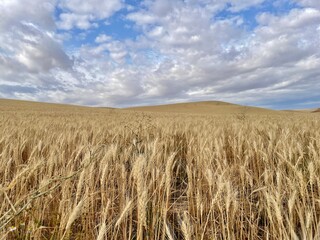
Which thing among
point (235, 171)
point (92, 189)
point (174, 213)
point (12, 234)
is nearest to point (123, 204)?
point (92, 189)

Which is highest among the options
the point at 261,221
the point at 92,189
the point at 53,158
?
the point at 53,158

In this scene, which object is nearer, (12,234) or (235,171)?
(12,234)

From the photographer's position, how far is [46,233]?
1399 millimetres

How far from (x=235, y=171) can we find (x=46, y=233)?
1.62 meters

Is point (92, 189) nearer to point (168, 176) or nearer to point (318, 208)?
point (168, 176)

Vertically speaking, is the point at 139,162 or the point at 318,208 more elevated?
the point at 139,162

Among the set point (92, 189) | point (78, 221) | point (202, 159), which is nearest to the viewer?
point (78, 221)

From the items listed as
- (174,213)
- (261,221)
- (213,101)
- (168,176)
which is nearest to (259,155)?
(261,221)

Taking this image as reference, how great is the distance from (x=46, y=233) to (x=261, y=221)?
4.55 feet

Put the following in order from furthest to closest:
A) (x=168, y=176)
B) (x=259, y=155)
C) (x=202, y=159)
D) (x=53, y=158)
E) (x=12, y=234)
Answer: (x=259, y=155) < (x=202, y=159) < (x=53, y=158) < (x=168, y=176) < (x=12, y=234)

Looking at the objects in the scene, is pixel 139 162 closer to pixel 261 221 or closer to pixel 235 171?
pixel 261 221

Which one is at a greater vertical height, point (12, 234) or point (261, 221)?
point (12, 234)

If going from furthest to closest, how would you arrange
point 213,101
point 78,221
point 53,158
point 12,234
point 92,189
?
point 213,101
point 53,158
point 92,189
point 78,221
point 12,234

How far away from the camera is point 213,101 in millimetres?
69625
